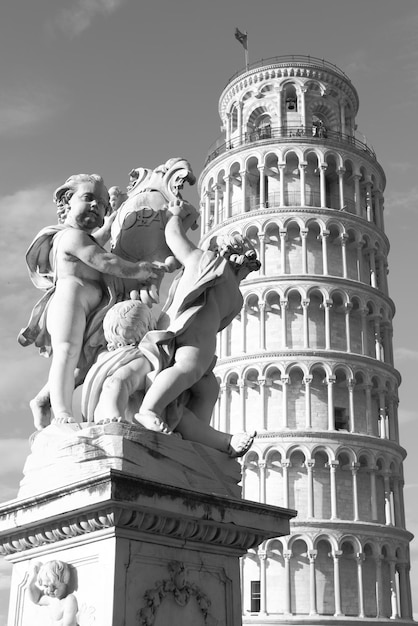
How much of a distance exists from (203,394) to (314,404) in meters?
46.0

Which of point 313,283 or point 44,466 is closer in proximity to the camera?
point 44,466

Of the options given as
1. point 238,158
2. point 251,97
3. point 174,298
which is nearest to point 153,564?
point 174,298

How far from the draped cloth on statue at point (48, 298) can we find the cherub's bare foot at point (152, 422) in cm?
76

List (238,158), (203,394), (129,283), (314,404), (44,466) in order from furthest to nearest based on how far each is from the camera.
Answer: (238,158), (314,404), (129,283), (203,394), (44,466)

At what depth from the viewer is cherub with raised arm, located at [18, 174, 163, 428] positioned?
5250 mm

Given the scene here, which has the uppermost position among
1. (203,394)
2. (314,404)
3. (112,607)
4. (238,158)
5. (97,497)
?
(238,158)

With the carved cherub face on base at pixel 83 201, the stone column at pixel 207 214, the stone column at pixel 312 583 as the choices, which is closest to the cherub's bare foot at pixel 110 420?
the carved cherub face on base at pixel 83 201

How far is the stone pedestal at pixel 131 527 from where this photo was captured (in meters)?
4.30

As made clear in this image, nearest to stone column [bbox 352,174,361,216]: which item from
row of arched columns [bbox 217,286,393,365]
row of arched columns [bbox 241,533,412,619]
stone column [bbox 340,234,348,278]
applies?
stone column [bbox 340,234,348,278]

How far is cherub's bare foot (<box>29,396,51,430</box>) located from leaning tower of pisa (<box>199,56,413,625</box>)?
4287cm

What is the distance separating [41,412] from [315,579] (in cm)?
4438

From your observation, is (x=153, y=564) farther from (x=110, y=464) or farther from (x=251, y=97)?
(x=251, y=97)

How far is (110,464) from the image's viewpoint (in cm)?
448

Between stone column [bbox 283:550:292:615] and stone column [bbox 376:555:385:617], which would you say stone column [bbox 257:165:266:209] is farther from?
stone column [bbox 376:555:385:617]
